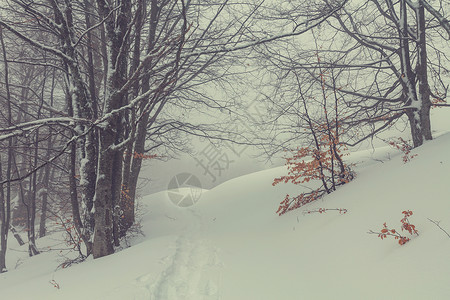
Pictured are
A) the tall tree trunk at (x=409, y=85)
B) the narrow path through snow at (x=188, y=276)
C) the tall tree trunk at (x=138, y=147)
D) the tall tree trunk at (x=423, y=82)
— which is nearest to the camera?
the narrow path through snow at (x=188, y=276)

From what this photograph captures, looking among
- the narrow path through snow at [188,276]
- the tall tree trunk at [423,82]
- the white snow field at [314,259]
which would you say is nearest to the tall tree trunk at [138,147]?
the white snow field at [314,259]

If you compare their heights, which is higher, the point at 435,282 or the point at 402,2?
the point at 402,2

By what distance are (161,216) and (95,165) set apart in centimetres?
420

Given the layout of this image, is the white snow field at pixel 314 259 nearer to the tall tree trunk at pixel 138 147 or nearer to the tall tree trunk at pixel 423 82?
the tall tree trunk at pixel 423 82

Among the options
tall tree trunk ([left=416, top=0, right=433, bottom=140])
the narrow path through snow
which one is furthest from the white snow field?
tall tree trunk ([left=416, top=0, right=433, bottom=140])

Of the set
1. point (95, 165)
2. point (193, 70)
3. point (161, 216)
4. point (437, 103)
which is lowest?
point (161, 216)

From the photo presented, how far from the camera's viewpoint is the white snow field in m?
2.38

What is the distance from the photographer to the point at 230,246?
491 centimetres

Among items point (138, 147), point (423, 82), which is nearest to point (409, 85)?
point (423, 82)

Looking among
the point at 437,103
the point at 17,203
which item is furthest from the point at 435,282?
the point at 17,203

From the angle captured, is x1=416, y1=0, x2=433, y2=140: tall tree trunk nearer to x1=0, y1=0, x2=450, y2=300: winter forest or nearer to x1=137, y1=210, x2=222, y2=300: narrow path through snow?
x1=0, y1=0, x2=450, y2=300: winter forest

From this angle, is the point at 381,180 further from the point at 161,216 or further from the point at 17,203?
the point at 17,203

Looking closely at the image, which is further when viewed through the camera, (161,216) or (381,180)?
(161,216)

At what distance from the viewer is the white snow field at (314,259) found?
2.38m
